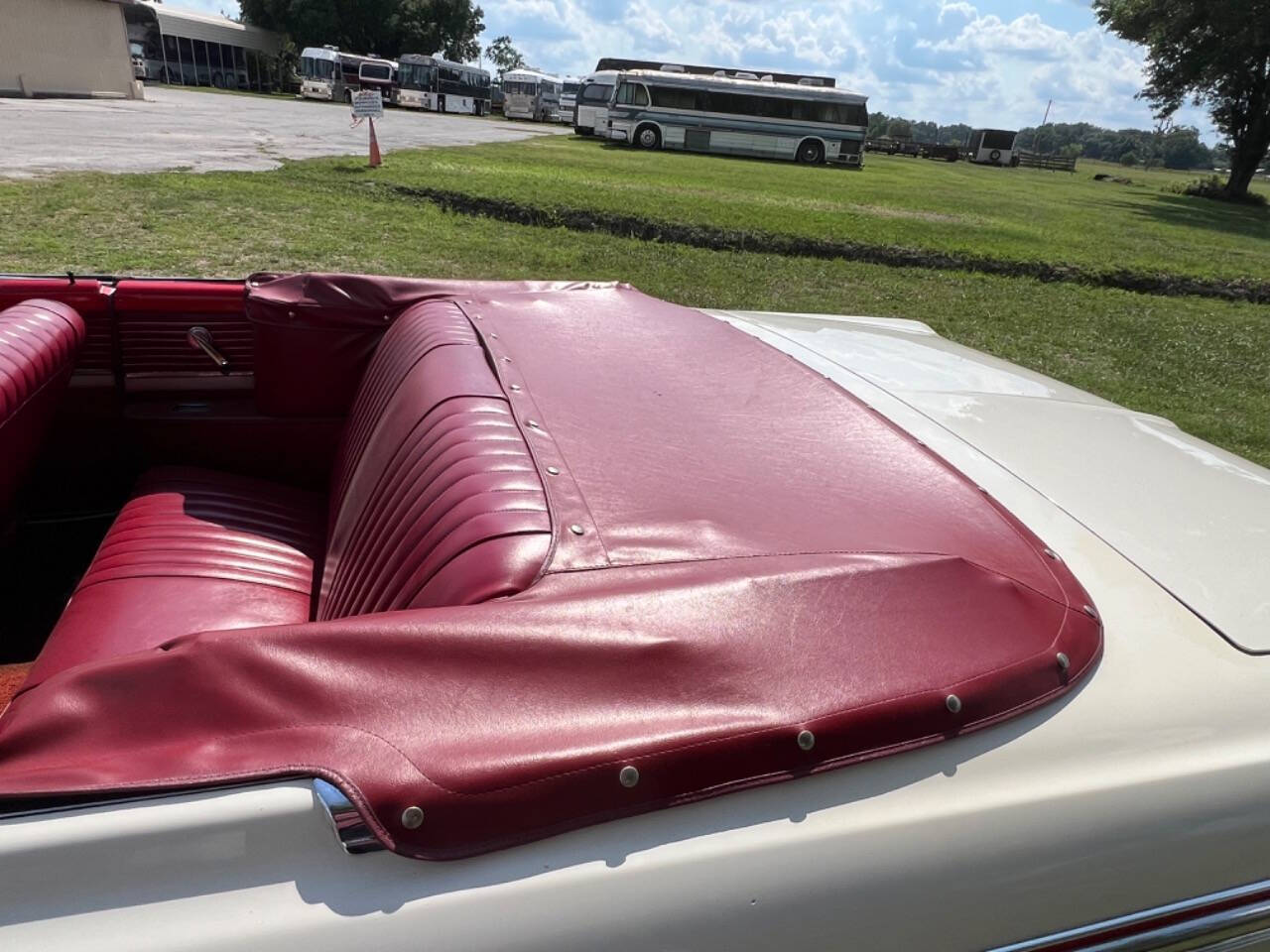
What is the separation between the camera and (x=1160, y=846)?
1.13m

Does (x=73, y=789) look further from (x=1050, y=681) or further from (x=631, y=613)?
(x=1050, y=681)

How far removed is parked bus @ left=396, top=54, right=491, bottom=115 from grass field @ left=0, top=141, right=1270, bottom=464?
33441 millimetres

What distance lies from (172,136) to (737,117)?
751 inches

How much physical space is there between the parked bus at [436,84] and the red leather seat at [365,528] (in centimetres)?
4454

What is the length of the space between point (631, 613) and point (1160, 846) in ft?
2.42

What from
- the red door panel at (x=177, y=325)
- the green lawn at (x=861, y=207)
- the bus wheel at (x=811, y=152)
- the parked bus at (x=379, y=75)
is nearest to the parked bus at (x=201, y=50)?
the parked bus at (x=379, y=75)

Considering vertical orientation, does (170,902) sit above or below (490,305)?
below

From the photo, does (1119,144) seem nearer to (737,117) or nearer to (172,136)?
(737,117)

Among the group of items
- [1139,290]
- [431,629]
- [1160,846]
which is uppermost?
[431,629]

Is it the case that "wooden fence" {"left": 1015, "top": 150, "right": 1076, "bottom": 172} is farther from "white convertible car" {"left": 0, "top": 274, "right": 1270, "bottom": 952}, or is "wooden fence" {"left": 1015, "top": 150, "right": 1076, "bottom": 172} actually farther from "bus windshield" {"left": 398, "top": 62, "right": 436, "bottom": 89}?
"white convertible car" {"left": 0, "top": 274, "right": 1270, "bottom": 952}

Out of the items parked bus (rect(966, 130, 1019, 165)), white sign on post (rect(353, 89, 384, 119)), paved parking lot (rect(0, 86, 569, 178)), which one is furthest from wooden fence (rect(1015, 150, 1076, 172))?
white sign on post (rect(353, 89, 384, 119))

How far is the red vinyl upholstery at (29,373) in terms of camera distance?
2.12 metres

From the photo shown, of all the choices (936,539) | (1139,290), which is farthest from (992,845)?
(1139,290)

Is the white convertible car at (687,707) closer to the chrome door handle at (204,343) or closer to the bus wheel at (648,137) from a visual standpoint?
the chrome door handle at (204,343)
